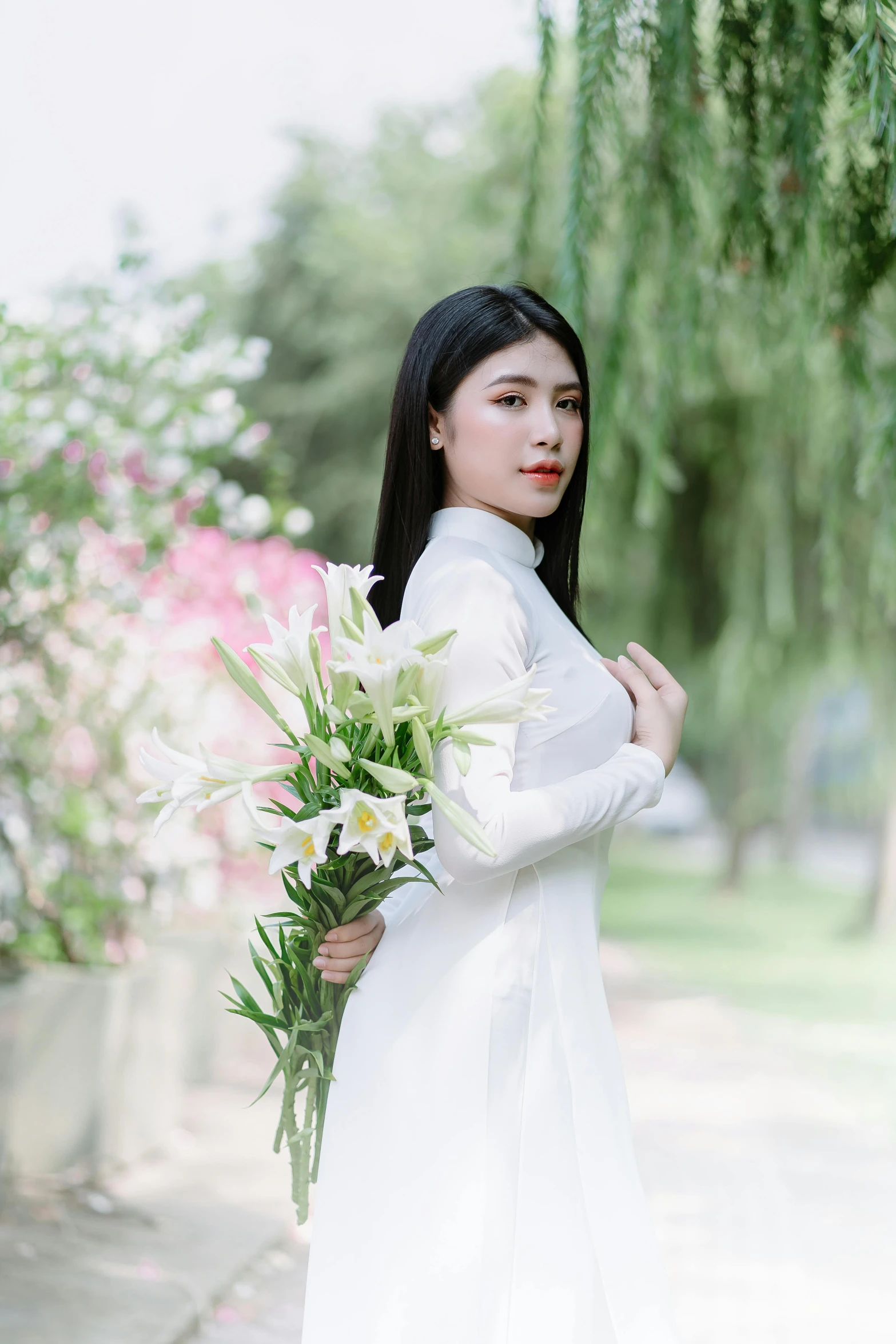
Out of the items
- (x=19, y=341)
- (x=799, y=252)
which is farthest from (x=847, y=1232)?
(x=19, y=341)

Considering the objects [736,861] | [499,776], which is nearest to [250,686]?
[499,776]

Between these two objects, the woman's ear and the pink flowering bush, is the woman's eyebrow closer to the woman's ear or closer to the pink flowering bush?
the woman's ear

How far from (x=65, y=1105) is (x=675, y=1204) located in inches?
73.7

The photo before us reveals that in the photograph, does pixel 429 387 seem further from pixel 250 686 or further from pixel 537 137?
pixel 537 137

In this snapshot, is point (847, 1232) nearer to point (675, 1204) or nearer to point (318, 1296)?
point (675, 1204)

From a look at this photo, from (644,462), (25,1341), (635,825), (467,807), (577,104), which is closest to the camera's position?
(467,807)

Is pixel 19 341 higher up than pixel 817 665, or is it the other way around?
pixel 19 341

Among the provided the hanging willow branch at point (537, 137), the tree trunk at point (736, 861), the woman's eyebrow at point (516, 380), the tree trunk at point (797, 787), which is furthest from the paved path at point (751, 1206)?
the tree trunk at point (736, 861)

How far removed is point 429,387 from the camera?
5.77 ft

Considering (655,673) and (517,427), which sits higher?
(517,427)

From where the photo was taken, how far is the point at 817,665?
822 centimetres

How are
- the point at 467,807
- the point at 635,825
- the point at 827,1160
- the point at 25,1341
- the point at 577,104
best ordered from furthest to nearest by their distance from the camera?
the point at 635,825 → the point at 827,1160 → the point at 25,1341 → the point at 577,104 → the point at 467,807

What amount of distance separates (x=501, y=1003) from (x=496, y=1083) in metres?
0.09

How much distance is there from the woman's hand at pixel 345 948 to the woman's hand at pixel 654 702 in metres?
0.41
